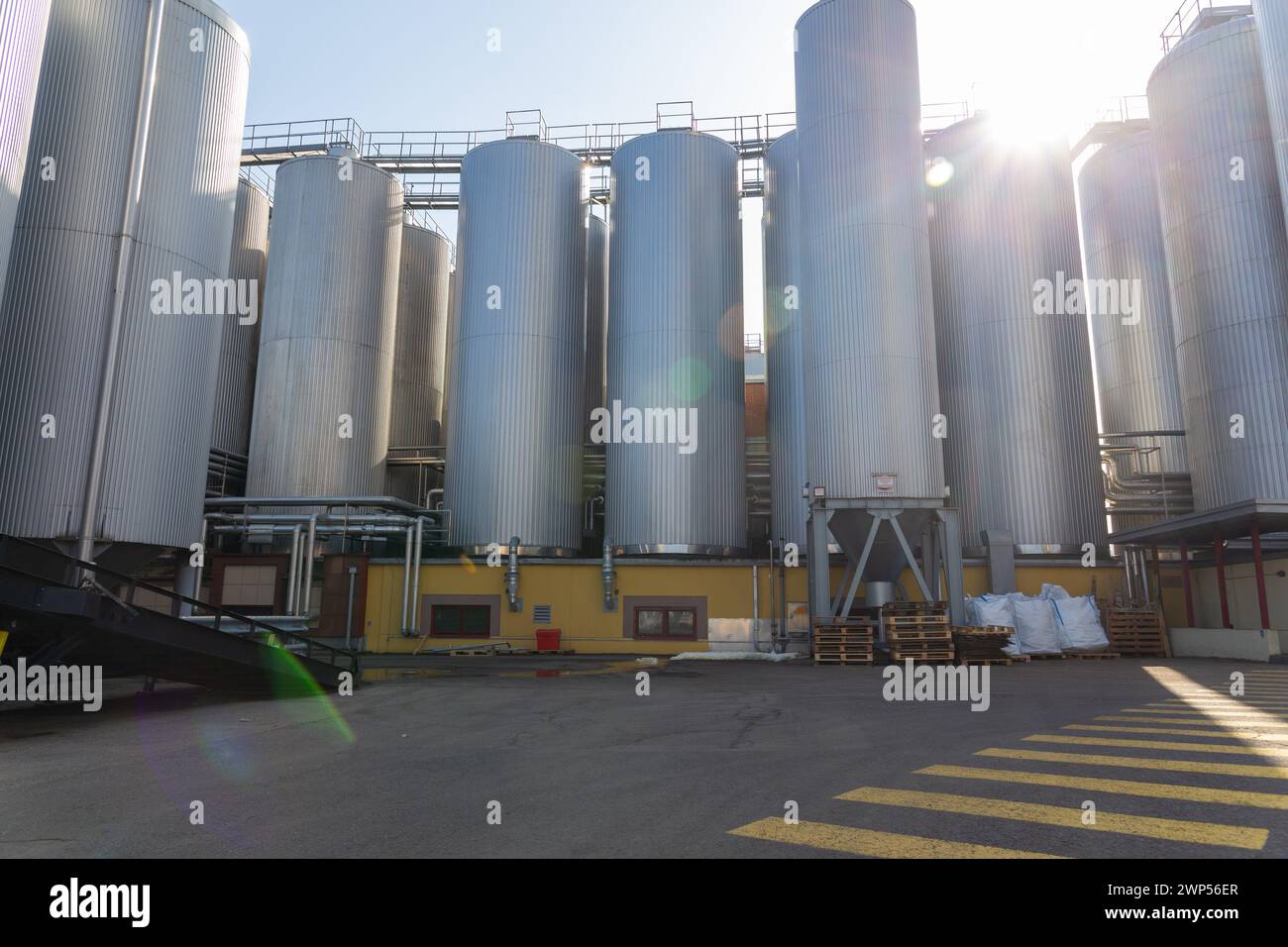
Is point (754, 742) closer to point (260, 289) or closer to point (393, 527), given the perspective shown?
point (393, 527)

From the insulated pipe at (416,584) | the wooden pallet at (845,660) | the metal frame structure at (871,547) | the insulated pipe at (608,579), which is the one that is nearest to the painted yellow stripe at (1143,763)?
the wooden pallet at (845,660)

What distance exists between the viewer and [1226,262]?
26.0 meters

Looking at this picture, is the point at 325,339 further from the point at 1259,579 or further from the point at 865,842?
the point at 1259,579

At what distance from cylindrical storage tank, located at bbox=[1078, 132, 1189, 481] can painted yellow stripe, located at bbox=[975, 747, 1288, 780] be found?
2826cm

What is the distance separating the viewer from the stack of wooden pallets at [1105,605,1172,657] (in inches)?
889

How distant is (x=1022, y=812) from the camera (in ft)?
17.7

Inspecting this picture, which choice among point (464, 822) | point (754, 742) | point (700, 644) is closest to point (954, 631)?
point (700, 644)

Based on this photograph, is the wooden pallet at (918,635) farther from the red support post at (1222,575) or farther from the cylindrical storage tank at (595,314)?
the cylindrical storage tank at (595,314)

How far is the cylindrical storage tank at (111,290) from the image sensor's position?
16.9 meters

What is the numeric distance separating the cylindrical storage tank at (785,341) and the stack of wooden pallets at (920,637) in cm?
657

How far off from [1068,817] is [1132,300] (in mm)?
34742

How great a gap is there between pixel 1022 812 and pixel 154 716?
37.7 feet

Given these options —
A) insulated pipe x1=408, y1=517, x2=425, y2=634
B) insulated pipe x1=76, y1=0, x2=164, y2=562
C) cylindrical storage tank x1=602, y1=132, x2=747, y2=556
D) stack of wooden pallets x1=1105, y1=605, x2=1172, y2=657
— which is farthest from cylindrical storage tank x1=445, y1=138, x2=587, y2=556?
stack of wooden pallets x1=1105, y1=605, x2=1172, y2=657

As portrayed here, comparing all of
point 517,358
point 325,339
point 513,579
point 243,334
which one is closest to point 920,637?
point 513,579
